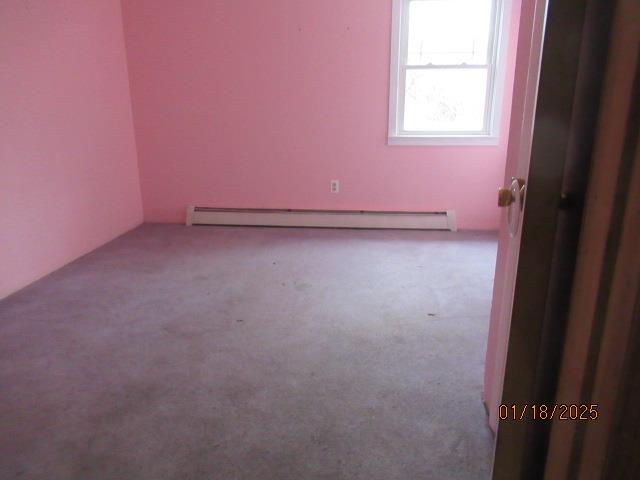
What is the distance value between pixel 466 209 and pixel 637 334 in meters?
3.53

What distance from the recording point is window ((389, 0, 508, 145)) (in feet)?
11.8

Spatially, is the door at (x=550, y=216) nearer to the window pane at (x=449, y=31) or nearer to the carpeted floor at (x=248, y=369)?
the carpeted floor at (x=248, y=369)

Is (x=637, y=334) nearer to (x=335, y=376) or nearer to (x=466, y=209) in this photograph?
(x=335, y=376)

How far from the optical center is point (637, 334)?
22.3 inches

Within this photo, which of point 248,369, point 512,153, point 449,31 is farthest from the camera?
point 449,31

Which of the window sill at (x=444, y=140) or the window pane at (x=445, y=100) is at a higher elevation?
the window pane at (x=445, y=100)

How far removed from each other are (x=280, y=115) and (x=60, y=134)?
171 centimetres

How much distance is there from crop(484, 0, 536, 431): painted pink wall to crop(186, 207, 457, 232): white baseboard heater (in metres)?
2.43

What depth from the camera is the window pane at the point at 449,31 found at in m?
3.60

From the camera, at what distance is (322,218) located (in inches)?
159

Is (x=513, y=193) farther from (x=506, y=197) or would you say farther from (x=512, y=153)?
(x=512, y=153)
